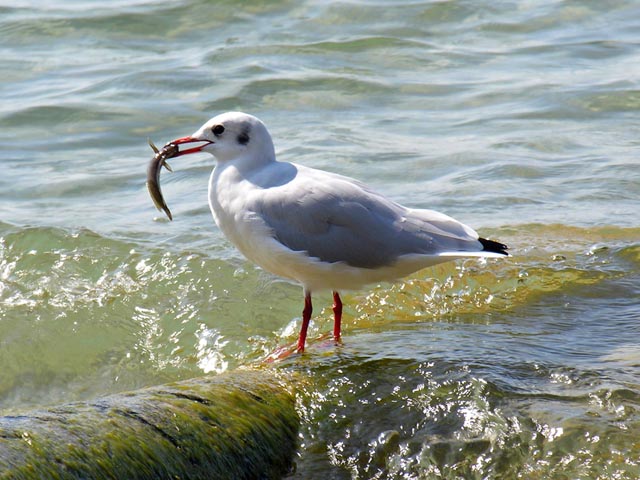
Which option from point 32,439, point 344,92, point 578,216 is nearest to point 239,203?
point 32,439

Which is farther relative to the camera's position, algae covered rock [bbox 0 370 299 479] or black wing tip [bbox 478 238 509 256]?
black wing tip [bbox 478 238 509 256]

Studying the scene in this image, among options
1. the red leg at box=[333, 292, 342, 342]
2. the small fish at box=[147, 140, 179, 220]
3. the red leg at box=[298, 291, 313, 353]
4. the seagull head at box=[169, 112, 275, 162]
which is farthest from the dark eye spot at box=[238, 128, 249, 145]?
the red leg at box=[333, 292, 342, 342]

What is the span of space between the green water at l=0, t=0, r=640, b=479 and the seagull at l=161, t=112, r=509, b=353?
39 centimetres

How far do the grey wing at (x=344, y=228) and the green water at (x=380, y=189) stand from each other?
1.39 ft

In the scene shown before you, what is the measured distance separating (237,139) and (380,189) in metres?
3.34

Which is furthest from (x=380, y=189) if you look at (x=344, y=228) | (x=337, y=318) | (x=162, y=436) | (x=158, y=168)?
(x=162, y=436)

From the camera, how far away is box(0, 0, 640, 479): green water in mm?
3707

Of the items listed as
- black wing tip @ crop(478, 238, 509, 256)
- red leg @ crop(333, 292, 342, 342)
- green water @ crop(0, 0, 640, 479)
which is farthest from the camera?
red leg @ crop(333, 292, 342, 342)

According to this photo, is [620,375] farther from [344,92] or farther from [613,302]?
[344,92]

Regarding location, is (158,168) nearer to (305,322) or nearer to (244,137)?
(244,137)

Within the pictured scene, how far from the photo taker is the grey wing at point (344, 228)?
16.2 feet

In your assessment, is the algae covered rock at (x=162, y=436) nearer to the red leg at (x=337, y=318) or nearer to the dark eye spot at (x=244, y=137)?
the red leg at (x=337, y=318)

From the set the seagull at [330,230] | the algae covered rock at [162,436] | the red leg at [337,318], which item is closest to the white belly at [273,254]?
the seagull at [330,230]

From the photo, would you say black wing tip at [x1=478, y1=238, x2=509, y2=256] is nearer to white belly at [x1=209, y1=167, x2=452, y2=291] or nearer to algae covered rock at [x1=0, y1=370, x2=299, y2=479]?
white belly at [x1=209, y1=167, x2=452, y2=291]
